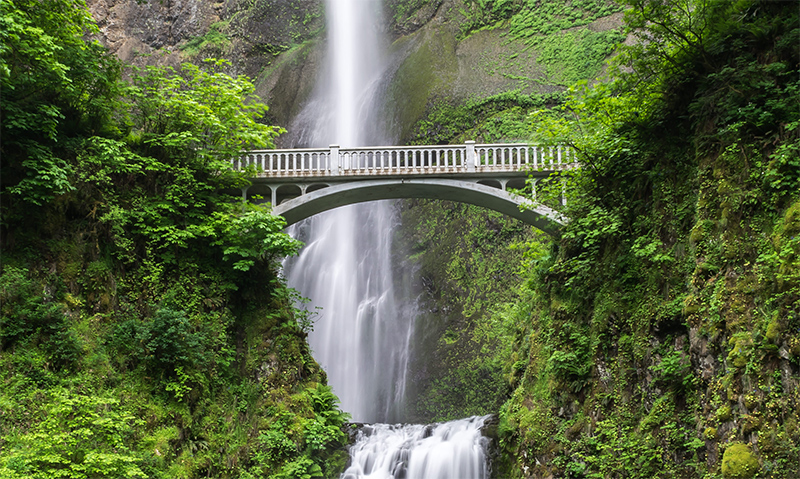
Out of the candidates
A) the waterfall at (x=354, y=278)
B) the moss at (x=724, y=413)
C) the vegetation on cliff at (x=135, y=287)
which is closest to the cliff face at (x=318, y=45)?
the waterfall at (x=354, y=278)

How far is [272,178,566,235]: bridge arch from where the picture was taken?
15758mm

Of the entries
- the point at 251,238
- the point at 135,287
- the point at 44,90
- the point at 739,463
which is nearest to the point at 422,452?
the point at 251,238

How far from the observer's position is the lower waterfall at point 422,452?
45.1ft

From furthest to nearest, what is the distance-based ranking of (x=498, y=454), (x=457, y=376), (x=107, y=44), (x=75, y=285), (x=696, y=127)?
(x=107, y=44) → (x=457, y=376) → (x=498, y=454) → (x=75, y=285) → (x=696, y=127)

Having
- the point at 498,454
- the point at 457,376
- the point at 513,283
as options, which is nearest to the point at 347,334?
the point at 457,376

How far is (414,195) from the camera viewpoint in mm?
17078

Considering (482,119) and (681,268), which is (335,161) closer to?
(681,268)

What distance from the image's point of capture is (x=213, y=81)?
14.8 metres

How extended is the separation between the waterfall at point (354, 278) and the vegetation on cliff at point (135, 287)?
678 centimetres

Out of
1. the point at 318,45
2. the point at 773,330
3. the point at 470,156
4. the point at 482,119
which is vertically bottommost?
the point at 773,330

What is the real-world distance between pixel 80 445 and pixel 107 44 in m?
28.9

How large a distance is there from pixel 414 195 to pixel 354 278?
339 inches

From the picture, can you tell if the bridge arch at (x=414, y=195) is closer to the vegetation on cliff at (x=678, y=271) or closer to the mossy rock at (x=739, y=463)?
the vegetation on cliff at (x=678, y=271)

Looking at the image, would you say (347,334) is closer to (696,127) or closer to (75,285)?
(75,285)
